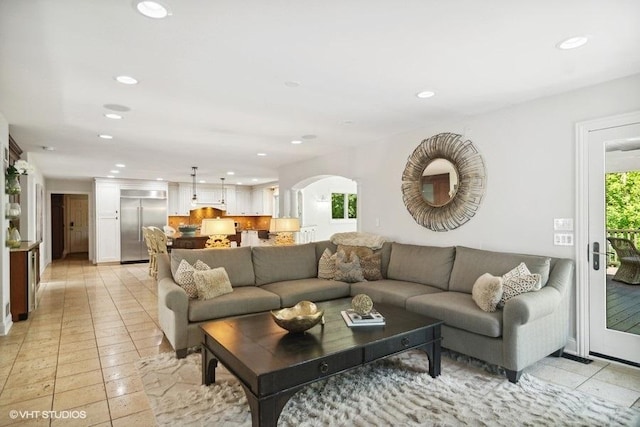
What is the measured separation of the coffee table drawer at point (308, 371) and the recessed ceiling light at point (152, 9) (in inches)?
79.7

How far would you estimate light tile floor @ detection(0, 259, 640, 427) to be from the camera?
239 cm

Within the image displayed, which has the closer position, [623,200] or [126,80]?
[126,80]

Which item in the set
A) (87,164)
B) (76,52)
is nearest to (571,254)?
(76,52)

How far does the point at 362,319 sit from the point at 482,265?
157 centimetres

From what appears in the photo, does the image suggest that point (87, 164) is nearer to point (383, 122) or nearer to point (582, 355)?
point (383, 122)

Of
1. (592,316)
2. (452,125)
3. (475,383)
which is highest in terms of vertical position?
(452,125)

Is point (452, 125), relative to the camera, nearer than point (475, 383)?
No

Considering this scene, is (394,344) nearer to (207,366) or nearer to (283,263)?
(207,366)

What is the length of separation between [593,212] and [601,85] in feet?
3.60

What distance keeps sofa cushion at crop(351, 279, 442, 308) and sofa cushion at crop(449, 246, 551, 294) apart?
10.6 inches

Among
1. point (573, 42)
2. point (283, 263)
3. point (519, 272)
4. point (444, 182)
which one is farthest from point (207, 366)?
point (573, 42)

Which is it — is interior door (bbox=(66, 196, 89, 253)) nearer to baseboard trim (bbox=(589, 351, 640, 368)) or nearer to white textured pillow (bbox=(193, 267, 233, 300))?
white textured pillow (bbox=(193, 267, 233, 300))

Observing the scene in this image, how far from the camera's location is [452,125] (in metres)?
4.25

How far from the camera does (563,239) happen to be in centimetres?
331
